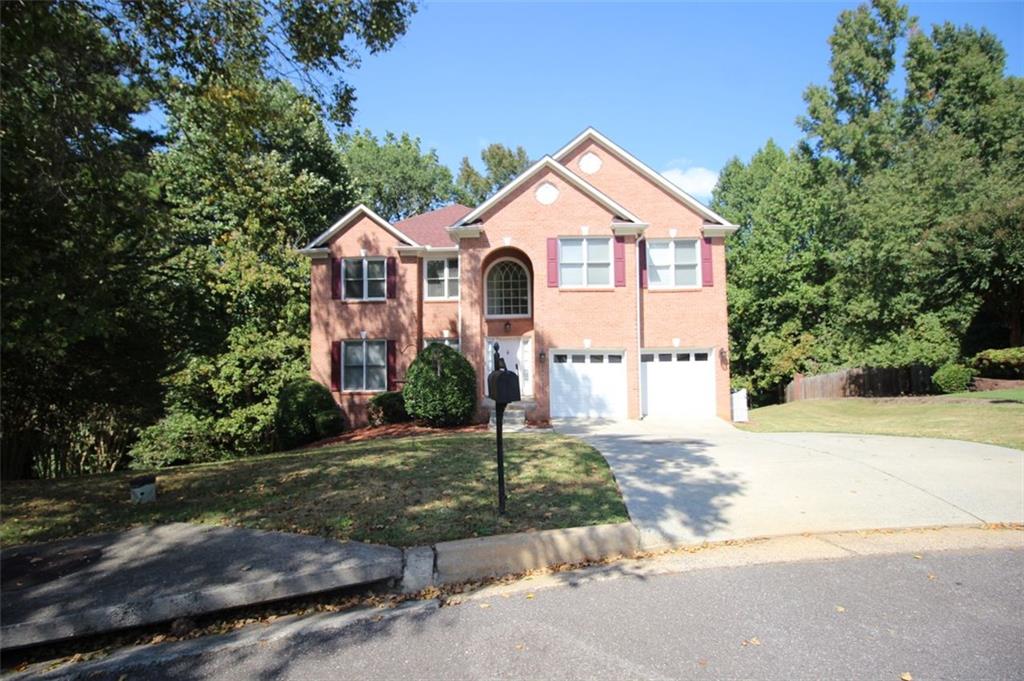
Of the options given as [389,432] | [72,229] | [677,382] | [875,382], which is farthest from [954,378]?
[72,229]

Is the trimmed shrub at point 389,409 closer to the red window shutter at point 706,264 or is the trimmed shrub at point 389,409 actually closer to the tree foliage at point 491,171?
the red window shutter at point 706,264

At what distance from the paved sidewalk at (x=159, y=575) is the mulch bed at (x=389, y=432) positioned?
390 inches

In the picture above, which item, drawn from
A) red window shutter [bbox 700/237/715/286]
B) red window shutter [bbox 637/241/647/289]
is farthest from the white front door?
red window shutter [bbox 700/237/715/286]

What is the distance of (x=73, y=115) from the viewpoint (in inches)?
297

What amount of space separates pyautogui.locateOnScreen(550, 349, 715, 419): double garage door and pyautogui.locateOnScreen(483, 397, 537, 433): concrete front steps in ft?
2.77

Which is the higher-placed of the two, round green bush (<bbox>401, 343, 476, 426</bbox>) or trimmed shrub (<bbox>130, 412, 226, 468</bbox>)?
round green bush (<bbox>401, 343, 476, 426</bbox>)

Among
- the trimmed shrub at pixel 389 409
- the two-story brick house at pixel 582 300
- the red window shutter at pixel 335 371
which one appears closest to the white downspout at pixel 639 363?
the two-story brick house at pixel 582 300

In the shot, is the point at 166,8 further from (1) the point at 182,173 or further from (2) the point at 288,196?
(1) the point at 182,173

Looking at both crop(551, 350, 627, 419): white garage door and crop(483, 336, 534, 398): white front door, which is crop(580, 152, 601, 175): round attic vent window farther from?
crop(551, 350, 627, 419): white garage door

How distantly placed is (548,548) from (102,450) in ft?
49.2

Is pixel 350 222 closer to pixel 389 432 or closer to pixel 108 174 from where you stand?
pixel 389 432

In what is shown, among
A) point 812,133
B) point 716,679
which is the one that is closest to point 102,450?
point 716,679

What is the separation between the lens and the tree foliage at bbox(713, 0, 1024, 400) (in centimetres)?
2008

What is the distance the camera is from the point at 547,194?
1802cm
